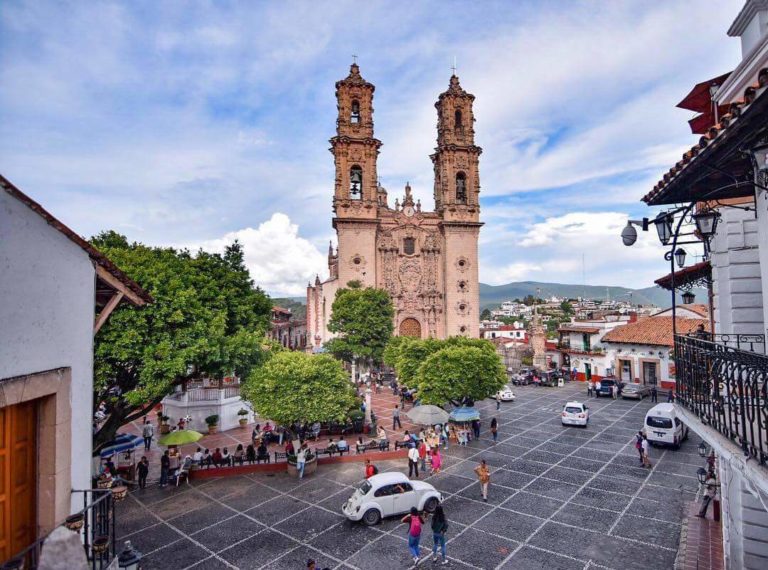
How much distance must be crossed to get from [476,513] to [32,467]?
10934 mm

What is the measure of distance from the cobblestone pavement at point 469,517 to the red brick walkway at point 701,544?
255 mm

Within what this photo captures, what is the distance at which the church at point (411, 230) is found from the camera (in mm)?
45312

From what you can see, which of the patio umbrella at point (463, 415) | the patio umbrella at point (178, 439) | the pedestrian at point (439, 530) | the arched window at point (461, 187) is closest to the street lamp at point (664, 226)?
the pedestrian at point (439, 530)

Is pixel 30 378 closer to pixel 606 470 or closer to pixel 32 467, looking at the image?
pixel 32 467

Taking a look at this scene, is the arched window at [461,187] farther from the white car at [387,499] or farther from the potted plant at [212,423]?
the white car at [387,499]

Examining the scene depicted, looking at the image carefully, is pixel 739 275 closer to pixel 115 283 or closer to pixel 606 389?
pixel 115 283

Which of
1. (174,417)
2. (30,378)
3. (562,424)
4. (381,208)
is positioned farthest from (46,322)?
(381,208)

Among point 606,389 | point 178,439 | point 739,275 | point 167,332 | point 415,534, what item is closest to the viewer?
point 739,275

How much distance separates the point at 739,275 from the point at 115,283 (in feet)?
34.5

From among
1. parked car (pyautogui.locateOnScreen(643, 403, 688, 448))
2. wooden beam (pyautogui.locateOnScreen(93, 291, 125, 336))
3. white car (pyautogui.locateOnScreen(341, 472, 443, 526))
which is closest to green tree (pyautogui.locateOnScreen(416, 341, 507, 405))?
parked car (pyautogui.locateOnScreen(643, 403, 688, 448))

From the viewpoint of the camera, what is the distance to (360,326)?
3766cm

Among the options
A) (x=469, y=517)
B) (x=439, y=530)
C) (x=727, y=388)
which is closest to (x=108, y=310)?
(x=439, y=530)

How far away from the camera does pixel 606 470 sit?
16141 millimetres

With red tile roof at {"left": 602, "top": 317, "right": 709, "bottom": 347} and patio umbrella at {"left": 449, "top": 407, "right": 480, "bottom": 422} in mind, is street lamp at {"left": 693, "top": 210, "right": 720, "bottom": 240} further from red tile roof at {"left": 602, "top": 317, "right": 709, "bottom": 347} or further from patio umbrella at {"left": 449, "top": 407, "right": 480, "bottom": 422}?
red tile roof at {"left": 602, "top": 317, "right": 709, "bottom": 347}
